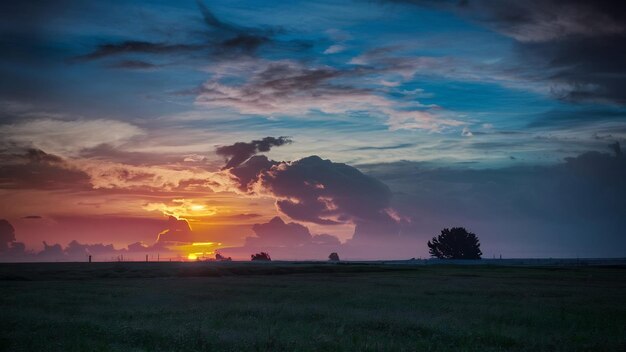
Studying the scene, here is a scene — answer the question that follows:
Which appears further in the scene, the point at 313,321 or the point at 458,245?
the point at 458,245

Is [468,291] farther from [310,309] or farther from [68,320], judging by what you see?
[68,320]

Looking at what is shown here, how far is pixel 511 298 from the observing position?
47.0m

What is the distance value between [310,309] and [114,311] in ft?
41.6

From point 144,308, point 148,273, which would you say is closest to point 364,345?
point 144,308

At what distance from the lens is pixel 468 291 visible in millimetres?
54500

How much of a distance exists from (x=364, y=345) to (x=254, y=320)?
997 cm

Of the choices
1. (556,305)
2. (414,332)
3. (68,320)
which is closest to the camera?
(414,332)

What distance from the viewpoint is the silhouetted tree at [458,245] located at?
178375mm

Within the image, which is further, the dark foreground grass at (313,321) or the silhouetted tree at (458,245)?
the silhouetted tree at (458,245)

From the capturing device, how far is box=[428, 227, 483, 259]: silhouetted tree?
17838 centimetres

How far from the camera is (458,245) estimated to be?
178875mm

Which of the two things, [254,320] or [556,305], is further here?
[556,305]

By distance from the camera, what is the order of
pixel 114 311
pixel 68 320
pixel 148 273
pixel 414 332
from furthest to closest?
pixel 148 273, pixel 114 311, pixel 68 320, pixel 414 332

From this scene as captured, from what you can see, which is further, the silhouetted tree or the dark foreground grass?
the silhouetted tree
